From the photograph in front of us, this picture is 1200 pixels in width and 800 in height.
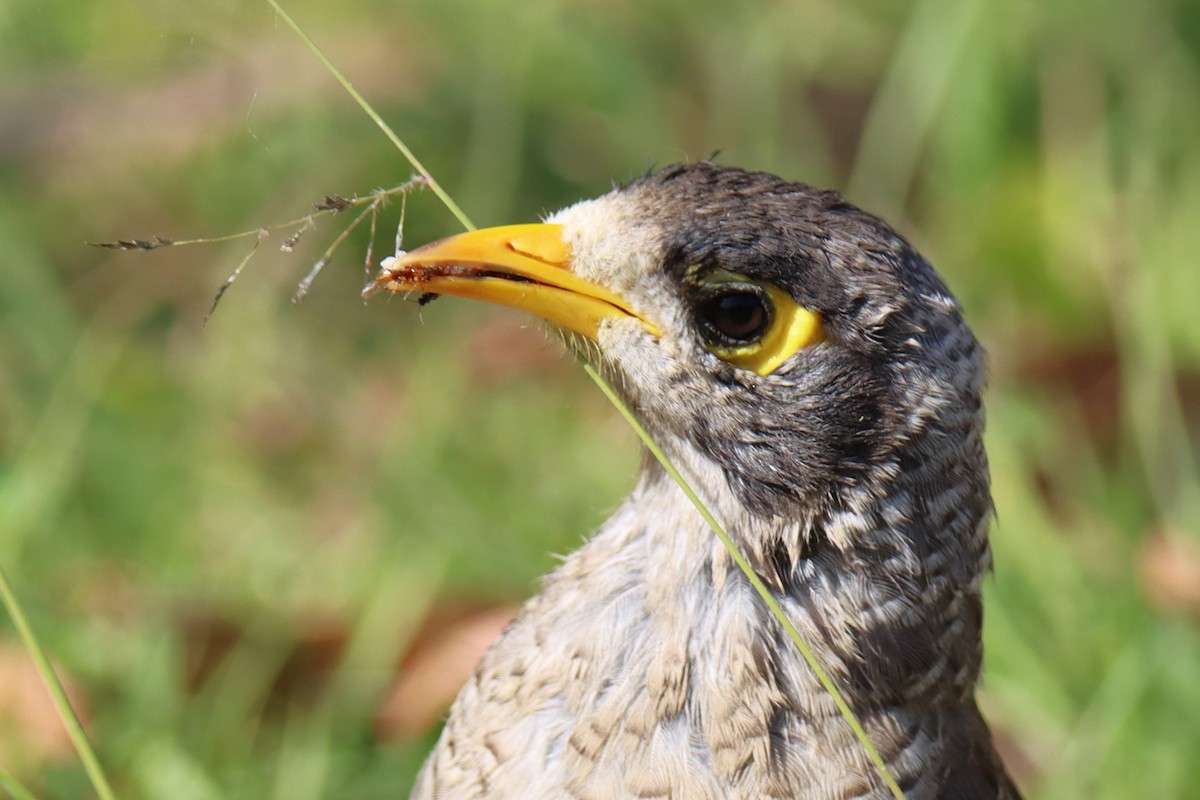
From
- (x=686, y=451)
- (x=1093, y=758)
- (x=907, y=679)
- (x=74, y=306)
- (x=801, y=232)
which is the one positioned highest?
(x=74, y=306)

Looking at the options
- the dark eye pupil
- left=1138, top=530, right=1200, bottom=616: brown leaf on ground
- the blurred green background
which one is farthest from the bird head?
left=1138, top=530, right=1200, bottom=616: brown leaf on ground

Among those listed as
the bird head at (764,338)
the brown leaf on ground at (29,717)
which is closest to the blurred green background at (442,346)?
the brown leaf on ground at (29,717)

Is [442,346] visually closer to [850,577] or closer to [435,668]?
[435,668]

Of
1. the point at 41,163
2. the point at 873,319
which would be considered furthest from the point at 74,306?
the point at 873,319

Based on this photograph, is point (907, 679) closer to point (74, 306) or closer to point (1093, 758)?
point (1093, 758)

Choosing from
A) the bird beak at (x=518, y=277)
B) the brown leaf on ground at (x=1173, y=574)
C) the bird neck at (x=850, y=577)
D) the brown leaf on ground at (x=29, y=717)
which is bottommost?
the brown leaf on ground at (x=1173, y=574)

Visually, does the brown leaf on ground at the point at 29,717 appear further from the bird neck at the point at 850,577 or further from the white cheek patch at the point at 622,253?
the white cheek patch at the point at 622,253

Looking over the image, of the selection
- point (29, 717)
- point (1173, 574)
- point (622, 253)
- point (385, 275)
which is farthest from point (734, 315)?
point (1173, 574)
